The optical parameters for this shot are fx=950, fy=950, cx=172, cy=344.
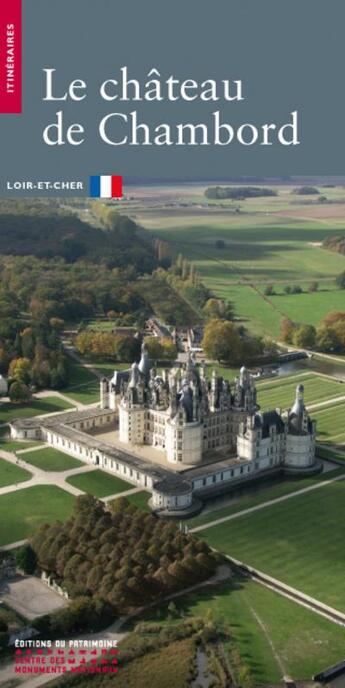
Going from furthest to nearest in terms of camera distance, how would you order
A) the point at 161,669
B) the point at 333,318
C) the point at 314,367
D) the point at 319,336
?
the point at 333,318 < the point at 319,336 < the point at 314,367 < the point at 161,669

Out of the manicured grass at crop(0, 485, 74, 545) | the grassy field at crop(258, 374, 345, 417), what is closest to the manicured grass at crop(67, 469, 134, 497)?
the manicured grass at crop(0, 485, 74, 545)

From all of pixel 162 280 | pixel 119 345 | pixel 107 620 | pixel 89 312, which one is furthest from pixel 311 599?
pixel 162 280

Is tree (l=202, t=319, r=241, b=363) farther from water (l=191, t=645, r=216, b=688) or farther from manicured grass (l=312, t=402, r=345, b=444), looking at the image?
water (l=191, t=645, r=216, b=688)

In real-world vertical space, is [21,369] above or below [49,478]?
above

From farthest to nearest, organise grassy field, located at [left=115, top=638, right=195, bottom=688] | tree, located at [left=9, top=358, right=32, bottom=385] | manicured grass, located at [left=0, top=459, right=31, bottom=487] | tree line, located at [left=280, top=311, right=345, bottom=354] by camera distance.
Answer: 1. tree line, located at [left=280, top=311, right=345, bottom=354]
2. tree, located at [left=9, top=358, right=32, bottom=385]
3. manicured grass, located at [left=0, top=459, right=31, bottom=487]
4. grassy field, located at [left=115, top=638, right=195, bottom=688]

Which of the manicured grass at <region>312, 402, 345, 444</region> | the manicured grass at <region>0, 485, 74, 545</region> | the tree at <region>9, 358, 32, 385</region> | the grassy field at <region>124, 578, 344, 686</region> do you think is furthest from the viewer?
Result: the tree at <region>9, 358, 32, 385</region>

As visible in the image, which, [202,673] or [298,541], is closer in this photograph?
[202,673]

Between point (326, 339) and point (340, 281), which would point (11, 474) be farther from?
point (340, 281)

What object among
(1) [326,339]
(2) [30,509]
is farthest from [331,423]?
(1) [326,339]
